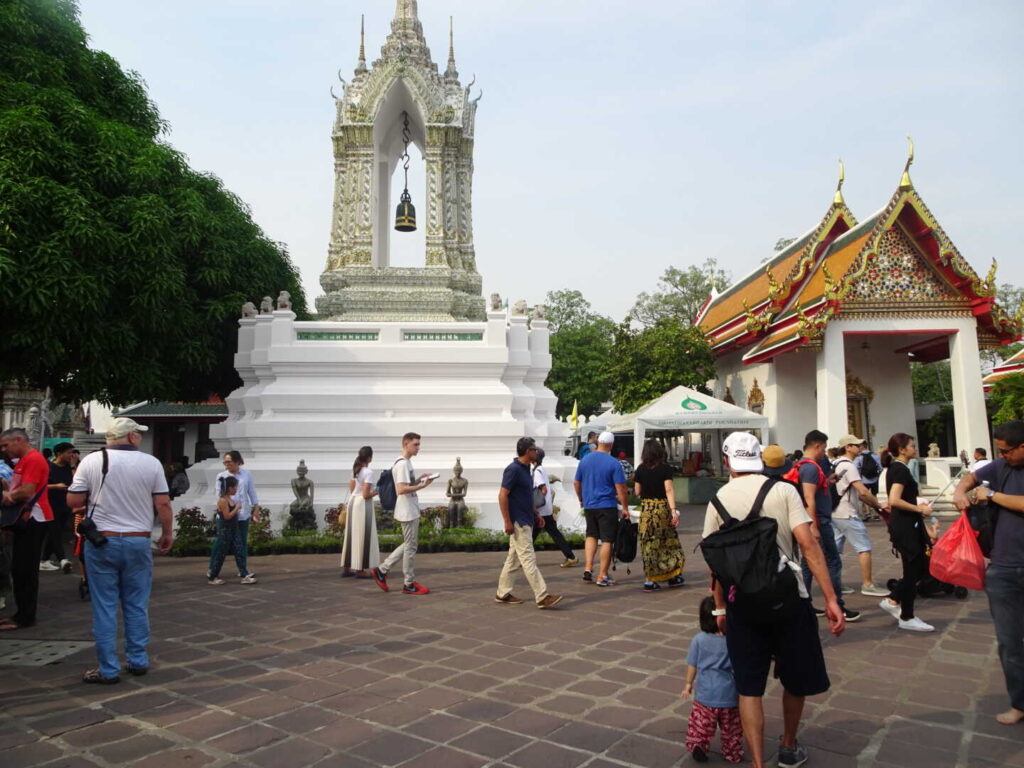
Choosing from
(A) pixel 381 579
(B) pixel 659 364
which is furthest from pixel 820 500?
(B) pixel 659 364

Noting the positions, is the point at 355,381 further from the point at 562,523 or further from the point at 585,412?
the point at 585,412

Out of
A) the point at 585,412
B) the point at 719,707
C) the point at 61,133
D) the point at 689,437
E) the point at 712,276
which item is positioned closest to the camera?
the point at 719,707

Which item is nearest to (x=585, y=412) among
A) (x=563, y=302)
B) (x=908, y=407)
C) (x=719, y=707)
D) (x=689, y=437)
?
(x=563, y=302)

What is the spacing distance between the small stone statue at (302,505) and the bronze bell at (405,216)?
19.6ft

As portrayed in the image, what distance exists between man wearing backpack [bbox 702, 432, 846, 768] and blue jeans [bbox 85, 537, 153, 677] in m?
3.63

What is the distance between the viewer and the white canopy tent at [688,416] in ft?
53.3

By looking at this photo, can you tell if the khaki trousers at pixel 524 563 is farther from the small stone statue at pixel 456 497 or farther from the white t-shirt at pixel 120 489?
the small stone statue at pixel 456 497

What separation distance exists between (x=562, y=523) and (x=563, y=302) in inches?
1265

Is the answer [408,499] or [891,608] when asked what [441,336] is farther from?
[891,608]

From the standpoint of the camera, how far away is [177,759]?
11.3 feet

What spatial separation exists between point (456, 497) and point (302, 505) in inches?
87.4

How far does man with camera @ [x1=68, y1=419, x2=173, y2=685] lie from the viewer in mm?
4562

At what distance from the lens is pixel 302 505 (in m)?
10.6

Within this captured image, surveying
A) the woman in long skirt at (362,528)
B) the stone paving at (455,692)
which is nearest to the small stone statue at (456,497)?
the woman in long skirt at (362,528)
